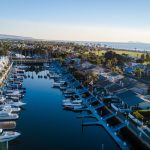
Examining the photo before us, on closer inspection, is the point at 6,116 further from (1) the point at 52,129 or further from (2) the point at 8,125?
(1) the point at 52,129

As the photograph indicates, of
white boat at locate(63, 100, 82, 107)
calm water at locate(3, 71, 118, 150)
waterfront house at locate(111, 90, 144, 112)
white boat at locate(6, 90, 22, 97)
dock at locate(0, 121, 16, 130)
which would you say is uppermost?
waterfront house at locate(111, 90, 144, 112)

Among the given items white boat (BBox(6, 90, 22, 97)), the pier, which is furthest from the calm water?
white boat (BBox(6, 90, 22, 97))

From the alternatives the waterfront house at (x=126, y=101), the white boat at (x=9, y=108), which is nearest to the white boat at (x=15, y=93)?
the white boat at (x=9, y=108)

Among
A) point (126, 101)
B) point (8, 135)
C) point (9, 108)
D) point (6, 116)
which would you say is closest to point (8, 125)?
point (6, 116)

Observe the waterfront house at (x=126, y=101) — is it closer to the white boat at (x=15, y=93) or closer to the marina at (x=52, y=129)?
the marina at (x=52, y=129)

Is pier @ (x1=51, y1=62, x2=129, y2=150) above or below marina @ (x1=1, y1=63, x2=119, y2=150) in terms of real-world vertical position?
above

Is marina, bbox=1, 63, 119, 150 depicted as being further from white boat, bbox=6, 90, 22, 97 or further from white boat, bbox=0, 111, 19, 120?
white boat, bbox=6, 90, 22, 97

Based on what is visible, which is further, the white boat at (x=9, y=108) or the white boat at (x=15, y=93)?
the white boat at (x=15, y=93)

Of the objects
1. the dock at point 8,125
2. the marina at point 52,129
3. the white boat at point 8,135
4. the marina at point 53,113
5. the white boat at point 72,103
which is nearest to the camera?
the white boat at point 8,135
